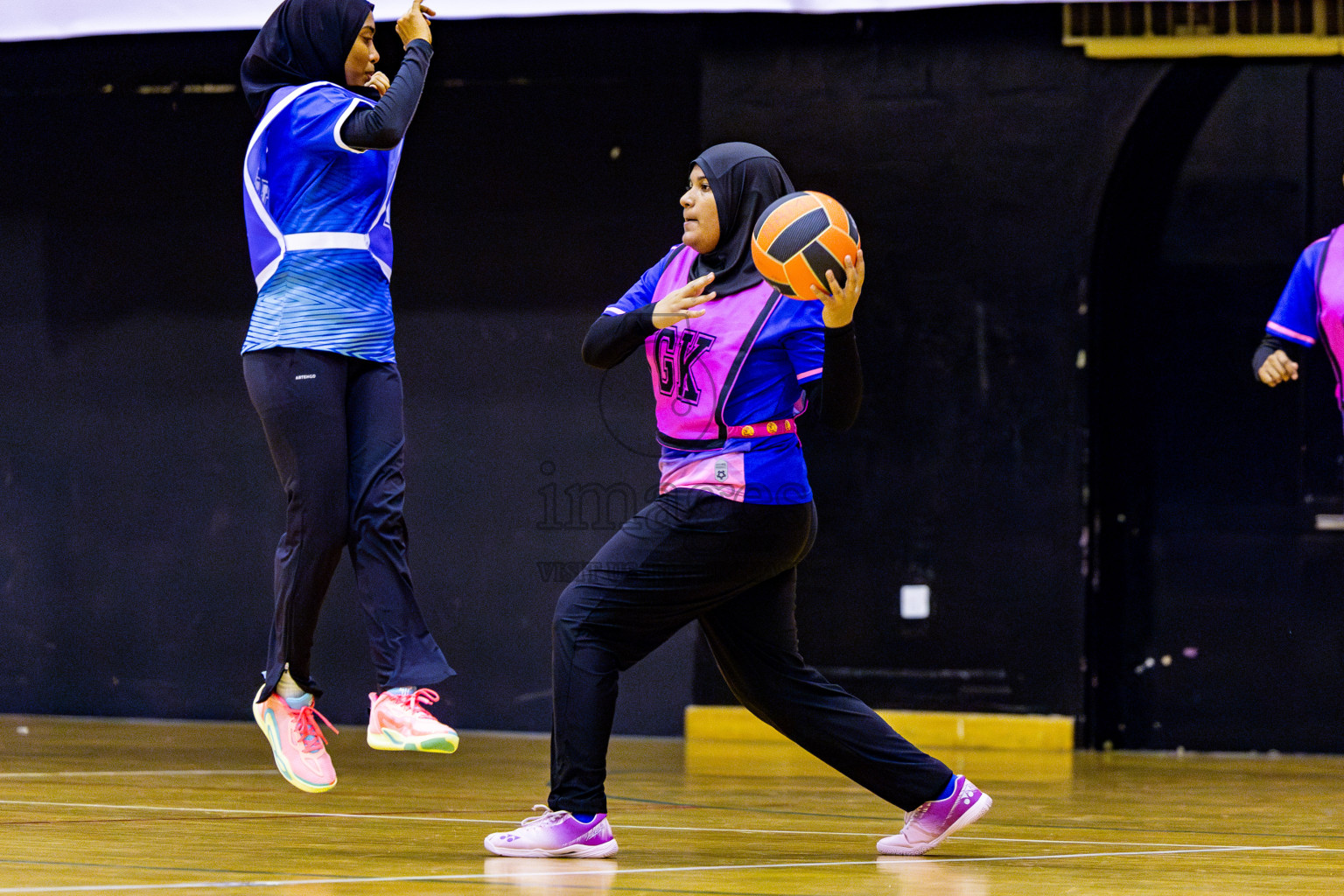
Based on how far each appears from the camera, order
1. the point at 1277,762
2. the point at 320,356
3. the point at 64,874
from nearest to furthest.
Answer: the point at 64,874, the point at 320,356, the point at 1277,762

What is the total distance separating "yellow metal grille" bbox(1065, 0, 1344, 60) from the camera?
6629 millimetres

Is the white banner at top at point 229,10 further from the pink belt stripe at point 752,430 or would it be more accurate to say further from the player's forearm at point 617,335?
the pink belt stripe at point 752,430

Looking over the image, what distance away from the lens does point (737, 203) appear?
367 cm

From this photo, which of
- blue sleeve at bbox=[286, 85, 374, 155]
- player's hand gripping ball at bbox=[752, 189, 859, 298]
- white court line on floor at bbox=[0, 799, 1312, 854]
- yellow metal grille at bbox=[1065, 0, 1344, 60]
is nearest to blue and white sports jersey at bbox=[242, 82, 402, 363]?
blue sleeve at bbox=[286, 85, 374, 155]

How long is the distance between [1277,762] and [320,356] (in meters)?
4.53

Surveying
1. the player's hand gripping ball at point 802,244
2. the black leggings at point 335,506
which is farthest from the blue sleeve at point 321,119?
the player's hand gripping ball at point 802,244

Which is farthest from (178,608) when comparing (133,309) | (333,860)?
(333,860)

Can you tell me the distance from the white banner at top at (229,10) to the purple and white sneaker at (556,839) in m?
3.72

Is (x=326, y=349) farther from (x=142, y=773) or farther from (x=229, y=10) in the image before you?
(x=229, y=10)

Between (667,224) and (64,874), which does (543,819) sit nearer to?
(64,874)

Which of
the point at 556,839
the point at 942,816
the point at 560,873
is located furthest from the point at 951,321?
the point at 560,873

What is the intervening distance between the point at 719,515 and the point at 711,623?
0.34 meters

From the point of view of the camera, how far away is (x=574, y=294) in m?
7.23

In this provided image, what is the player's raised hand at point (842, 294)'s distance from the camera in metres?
3.40
